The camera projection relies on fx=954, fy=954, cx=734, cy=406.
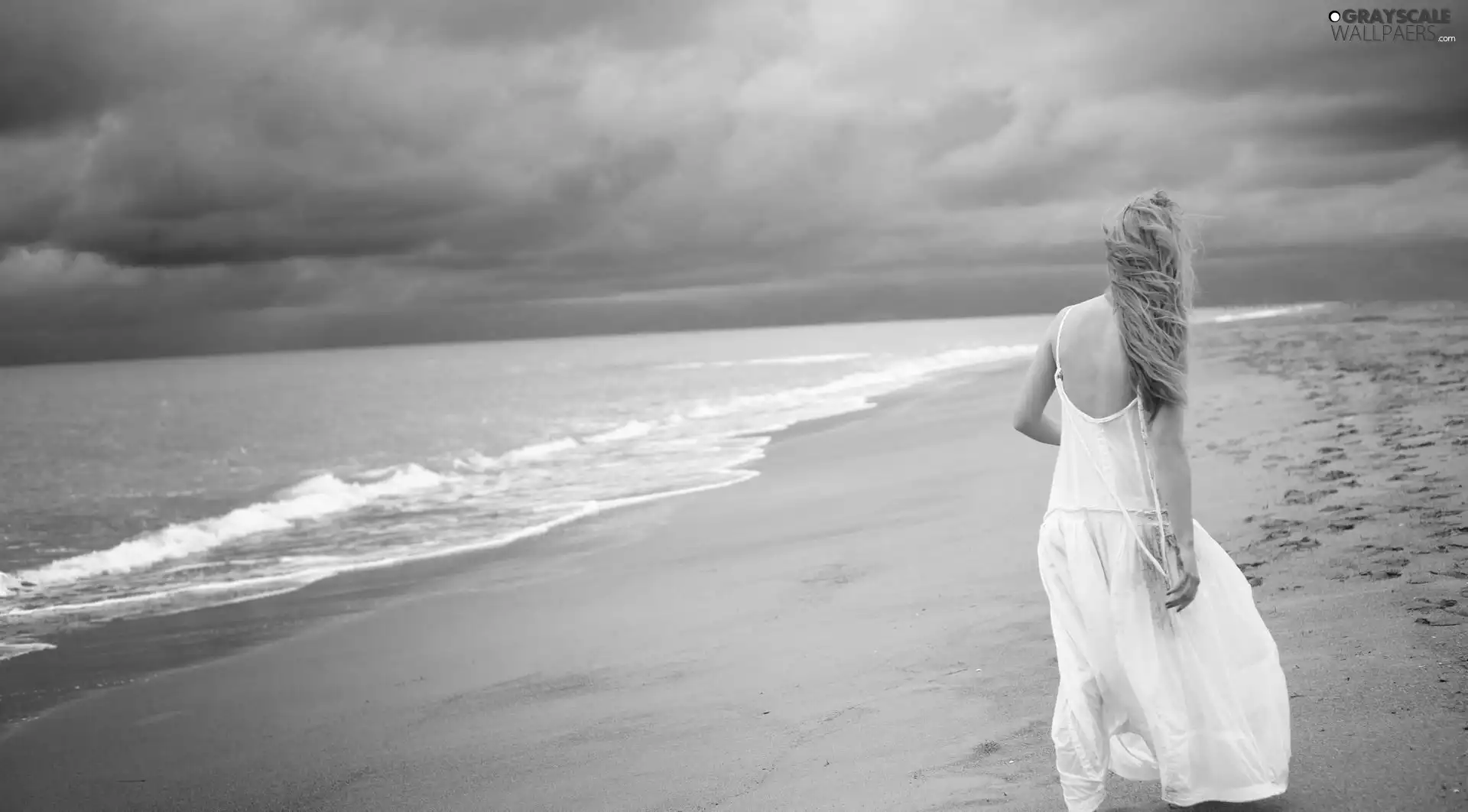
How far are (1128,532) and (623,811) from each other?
247 cm

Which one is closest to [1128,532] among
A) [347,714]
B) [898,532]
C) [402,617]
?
[347,714]

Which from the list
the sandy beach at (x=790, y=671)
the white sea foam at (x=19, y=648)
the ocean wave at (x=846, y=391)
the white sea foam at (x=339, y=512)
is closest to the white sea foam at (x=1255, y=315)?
the ocean wave at (x=846, y=391)

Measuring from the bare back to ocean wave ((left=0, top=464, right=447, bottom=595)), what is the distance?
12.8 meters

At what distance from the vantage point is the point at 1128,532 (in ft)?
9.96

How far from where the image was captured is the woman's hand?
2.96 meters

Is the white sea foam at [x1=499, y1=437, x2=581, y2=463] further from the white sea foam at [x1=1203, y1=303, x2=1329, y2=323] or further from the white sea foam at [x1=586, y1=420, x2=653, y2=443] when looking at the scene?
the white sea foam at [x1=1203, y1=303, x2=1329, y2=323]

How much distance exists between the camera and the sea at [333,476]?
11500 millimetres

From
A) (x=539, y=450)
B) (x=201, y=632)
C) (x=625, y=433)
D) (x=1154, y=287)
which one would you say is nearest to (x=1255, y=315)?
(x=625, y=433)

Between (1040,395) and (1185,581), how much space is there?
733mm

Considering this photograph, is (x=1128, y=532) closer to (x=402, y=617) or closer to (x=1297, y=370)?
(x=402, y=617)

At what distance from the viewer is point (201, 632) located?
27.9 feet

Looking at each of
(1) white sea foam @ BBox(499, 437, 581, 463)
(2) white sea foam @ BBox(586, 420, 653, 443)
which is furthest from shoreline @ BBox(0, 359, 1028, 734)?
(2) white sea foam @ BBox(586, 420, 653, 443)

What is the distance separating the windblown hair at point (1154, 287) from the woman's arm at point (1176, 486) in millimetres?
69

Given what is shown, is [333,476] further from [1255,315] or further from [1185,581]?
[1255,315]
